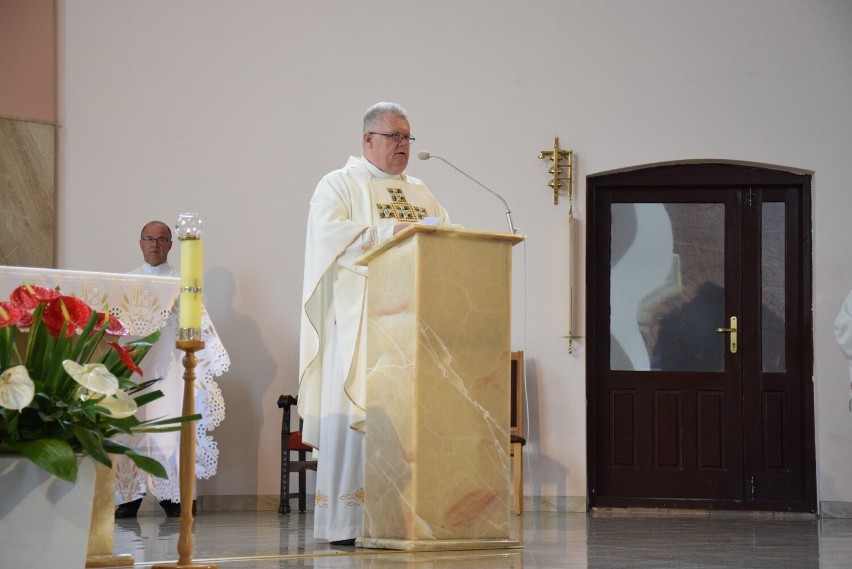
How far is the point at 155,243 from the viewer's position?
715cm

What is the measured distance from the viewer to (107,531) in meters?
3.50

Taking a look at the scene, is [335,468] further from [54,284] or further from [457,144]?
[457,144]

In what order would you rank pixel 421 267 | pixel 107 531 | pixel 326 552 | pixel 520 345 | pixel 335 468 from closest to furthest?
pixel 107 531 → pixel 421 267 → pixel 326 552 → pixel 335 468 → pixel 520 345

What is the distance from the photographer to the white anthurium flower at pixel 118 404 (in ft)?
7.20

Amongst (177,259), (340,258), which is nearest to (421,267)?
(340,258)

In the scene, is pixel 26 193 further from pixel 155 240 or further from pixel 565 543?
pixel 565 543

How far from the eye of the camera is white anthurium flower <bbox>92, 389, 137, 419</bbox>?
2193mm

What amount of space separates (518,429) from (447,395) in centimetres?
328

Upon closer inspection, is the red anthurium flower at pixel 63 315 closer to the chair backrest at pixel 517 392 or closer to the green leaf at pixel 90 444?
the green leaf at pixel 90 444

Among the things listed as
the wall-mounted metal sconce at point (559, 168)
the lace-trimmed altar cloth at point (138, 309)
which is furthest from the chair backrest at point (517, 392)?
the lace-trimmed altar cloth at point (138, 309)

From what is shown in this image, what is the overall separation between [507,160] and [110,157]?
2814mm

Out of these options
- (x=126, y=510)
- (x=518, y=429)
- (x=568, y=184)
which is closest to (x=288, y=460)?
(x=126, y=510)

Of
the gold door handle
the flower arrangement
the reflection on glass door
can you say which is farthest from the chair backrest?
the flower arrangement

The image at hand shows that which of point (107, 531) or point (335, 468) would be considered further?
point (335, 468)
